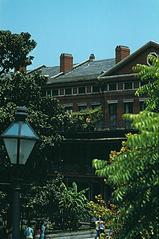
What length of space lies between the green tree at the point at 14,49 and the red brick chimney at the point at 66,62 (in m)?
32.1

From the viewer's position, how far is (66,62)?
64.1 m

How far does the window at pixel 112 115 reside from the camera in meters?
53.2

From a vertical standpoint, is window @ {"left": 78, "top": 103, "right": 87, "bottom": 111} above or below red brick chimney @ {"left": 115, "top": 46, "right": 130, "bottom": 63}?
below

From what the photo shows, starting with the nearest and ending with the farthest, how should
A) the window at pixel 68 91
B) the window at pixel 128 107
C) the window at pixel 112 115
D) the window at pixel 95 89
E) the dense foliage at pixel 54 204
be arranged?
the dense foliage at pixel 54 204
the window at pixel 128 107
the window at pixel 112 115
the window at pixel 95 89
the window at pixel 68 91

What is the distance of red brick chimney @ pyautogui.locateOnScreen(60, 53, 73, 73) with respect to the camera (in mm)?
63719

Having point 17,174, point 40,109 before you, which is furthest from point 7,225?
point 17,174

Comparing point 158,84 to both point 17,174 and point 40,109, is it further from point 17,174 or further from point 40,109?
point 40,109

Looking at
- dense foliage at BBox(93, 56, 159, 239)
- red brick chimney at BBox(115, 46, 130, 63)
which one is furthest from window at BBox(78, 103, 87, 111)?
dense foliage at BBox(93, 56, 159, 239)

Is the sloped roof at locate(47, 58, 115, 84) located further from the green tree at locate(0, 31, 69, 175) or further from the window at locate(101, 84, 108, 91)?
the green tree at locate(0, 31, 69, 175)

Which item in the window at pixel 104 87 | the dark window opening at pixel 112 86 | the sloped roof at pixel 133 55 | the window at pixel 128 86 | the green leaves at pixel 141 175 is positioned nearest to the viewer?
the green leaves at pixel 141 175

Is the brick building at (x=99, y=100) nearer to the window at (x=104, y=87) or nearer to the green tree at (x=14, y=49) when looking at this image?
the window at (x=104, y=87)

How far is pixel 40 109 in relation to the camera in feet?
102

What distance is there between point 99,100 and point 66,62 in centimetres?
1078

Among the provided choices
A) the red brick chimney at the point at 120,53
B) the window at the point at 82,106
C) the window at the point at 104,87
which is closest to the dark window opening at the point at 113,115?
the window at the point at 104,87
